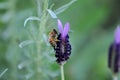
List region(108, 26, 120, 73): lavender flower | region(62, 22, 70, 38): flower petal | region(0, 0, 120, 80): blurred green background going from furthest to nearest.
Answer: region(0, 0, 120, 80): blurred green background < region(108, 26, 120, 73): lavender flower < region(62, 22, 70, 38): flower petal

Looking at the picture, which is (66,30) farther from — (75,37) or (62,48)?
(75,37)

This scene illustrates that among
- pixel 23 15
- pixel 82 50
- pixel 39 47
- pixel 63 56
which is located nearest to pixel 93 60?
pixel 82 50

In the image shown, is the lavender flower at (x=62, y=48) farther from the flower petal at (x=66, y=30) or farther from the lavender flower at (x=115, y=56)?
the lavender flower at (x=115, y=56)

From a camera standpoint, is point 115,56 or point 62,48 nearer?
point 62,48

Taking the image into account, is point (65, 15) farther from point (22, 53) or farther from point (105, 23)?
point (22, 53)

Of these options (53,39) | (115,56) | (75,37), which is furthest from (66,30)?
(75,37)

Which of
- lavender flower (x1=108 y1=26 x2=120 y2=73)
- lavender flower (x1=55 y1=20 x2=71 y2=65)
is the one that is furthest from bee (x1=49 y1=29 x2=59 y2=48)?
lavender flower (x1=108 y1=26 x2=120 y2=73)

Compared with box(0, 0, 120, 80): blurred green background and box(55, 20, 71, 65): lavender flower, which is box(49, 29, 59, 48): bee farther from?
box(0, 0, 120, 80): blurred green background

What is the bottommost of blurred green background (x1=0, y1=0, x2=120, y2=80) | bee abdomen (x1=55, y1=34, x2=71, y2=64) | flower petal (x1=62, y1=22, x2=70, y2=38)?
bee abdomen (x1=55, y1=34, x2=71, y2=64)

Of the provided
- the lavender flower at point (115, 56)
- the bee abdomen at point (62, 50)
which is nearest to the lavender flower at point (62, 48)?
the bee abdomen at point (62, 50)
